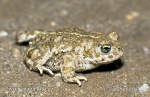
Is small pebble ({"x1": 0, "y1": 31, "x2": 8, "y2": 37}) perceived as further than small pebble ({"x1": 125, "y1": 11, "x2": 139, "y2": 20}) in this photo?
No

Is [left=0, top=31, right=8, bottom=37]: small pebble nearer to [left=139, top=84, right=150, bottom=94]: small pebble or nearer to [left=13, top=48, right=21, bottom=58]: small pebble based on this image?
[left=13, top=48, right=21, bottom=58]: small pebble

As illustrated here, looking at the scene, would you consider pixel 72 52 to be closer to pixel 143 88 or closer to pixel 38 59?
pixel 38 59

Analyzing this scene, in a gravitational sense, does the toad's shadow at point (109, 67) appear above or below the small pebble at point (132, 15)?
below

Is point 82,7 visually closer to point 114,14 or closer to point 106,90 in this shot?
point 114,14

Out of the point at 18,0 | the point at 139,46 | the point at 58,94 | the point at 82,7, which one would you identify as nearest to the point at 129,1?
the point at 82,7

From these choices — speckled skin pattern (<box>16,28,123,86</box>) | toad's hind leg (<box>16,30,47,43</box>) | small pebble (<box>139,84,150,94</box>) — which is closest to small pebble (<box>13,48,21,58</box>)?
toad's hind leg (<box>16,30,47,43</box>)

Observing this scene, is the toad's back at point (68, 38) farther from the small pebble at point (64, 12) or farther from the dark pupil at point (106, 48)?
the small pebble at point (64, 12)

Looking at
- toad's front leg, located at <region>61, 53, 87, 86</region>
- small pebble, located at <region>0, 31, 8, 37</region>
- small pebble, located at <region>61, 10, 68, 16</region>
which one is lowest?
toad's front leg, located at <region>61, 53, 87, 86</region>

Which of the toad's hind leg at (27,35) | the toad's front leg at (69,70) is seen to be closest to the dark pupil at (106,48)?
the toad's front leg at (69,70)
